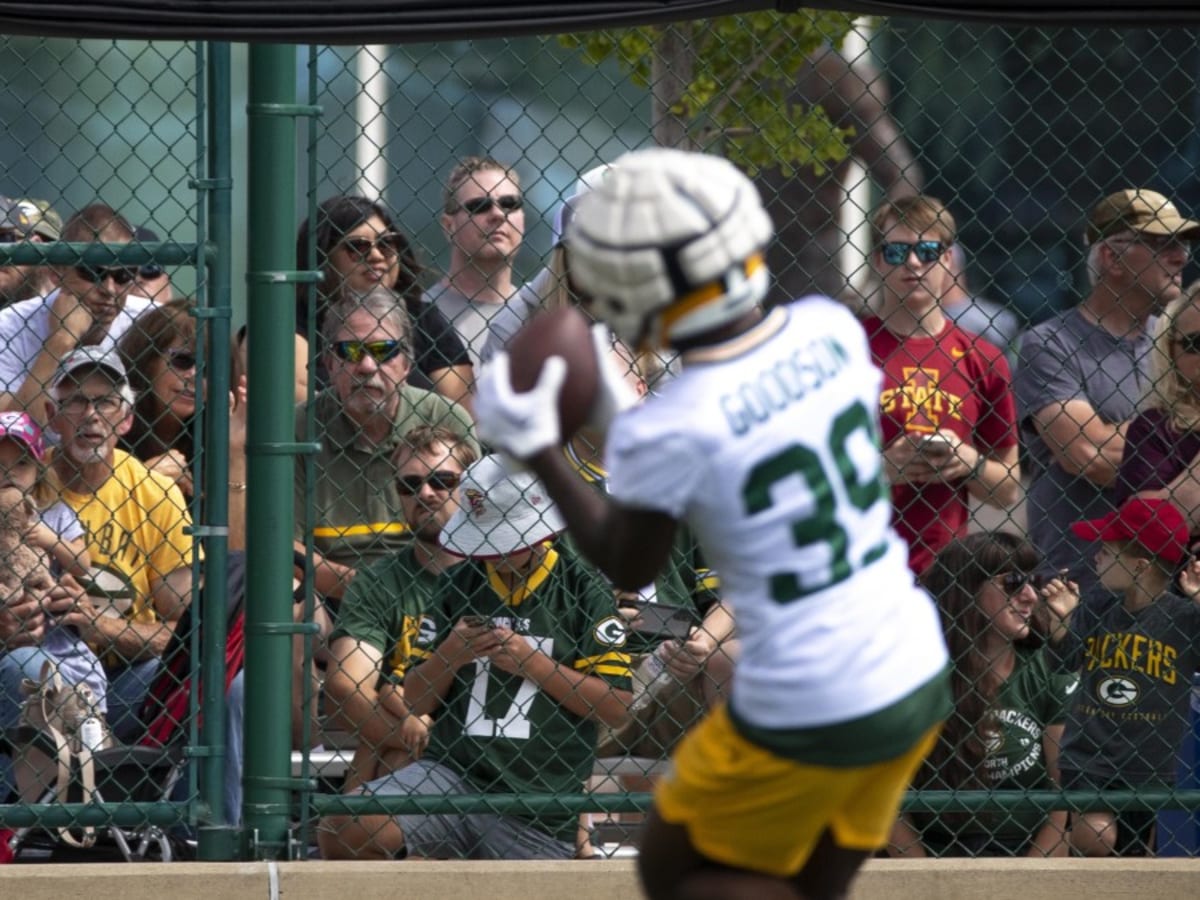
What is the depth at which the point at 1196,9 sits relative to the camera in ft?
15.7

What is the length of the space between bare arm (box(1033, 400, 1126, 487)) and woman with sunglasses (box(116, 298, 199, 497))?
2518 millimetres

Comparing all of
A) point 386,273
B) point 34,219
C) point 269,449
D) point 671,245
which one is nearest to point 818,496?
point 671,245

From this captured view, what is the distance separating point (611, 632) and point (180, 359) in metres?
1.60

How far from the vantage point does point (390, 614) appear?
5234 mm

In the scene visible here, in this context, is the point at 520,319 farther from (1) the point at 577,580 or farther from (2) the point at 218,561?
(2) the point at 218,561

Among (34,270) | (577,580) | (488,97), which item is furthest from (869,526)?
(488,97)

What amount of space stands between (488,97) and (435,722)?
5.66 m

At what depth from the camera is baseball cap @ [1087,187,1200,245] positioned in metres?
5.69

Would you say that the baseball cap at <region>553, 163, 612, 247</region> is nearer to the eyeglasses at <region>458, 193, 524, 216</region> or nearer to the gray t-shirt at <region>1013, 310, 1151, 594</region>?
the eyeglasses at <region>458, 193, 524, 216</region>

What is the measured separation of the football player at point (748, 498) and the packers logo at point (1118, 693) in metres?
2.11

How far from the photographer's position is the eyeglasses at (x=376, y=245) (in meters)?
5.67

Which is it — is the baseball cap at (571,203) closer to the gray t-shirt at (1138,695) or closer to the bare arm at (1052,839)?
the gray t-shirt at (1138,695)

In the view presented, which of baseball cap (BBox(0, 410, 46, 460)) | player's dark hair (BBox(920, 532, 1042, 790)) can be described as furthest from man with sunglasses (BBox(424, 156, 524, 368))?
player's dark hair (BBox(920, 532, 1042, 790))

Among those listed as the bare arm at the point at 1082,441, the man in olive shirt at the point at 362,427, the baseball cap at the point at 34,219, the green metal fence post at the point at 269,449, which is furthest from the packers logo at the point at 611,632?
the baseball cap at the point at 34,219
